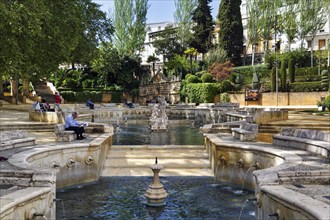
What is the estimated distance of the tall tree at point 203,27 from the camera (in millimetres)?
57812

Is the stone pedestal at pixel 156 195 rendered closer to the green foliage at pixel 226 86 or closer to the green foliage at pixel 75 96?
the green foliage at pixel 226 86

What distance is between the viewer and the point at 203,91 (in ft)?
143

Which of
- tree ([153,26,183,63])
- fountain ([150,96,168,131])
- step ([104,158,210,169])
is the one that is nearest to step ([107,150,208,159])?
step ([104,158,210,169])

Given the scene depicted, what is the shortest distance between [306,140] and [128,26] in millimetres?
54194

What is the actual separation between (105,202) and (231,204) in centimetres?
289

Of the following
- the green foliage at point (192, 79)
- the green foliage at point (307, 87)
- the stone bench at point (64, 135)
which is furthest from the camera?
the green foliage at point (192, 79)

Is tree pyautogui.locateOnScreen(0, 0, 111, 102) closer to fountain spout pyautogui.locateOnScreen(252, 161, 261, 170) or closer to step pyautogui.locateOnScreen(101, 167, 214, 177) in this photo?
step pyautogui.locateOnScreen(101, 167, 214, 177)

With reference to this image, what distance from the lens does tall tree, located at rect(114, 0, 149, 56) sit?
6050cm

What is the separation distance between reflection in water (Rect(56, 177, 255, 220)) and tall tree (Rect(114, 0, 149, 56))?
5145 centimetres

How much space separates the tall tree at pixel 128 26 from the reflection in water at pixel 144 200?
51449 millimetres

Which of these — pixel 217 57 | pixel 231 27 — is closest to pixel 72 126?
pixel 217 57

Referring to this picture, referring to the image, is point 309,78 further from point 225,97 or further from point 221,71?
point 221,71

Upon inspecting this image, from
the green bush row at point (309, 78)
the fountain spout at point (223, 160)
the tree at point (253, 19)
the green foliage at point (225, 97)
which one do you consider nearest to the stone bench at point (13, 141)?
the fountain spout at point (223, 160)

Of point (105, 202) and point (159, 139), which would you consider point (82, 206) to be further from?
point (159, 139)
